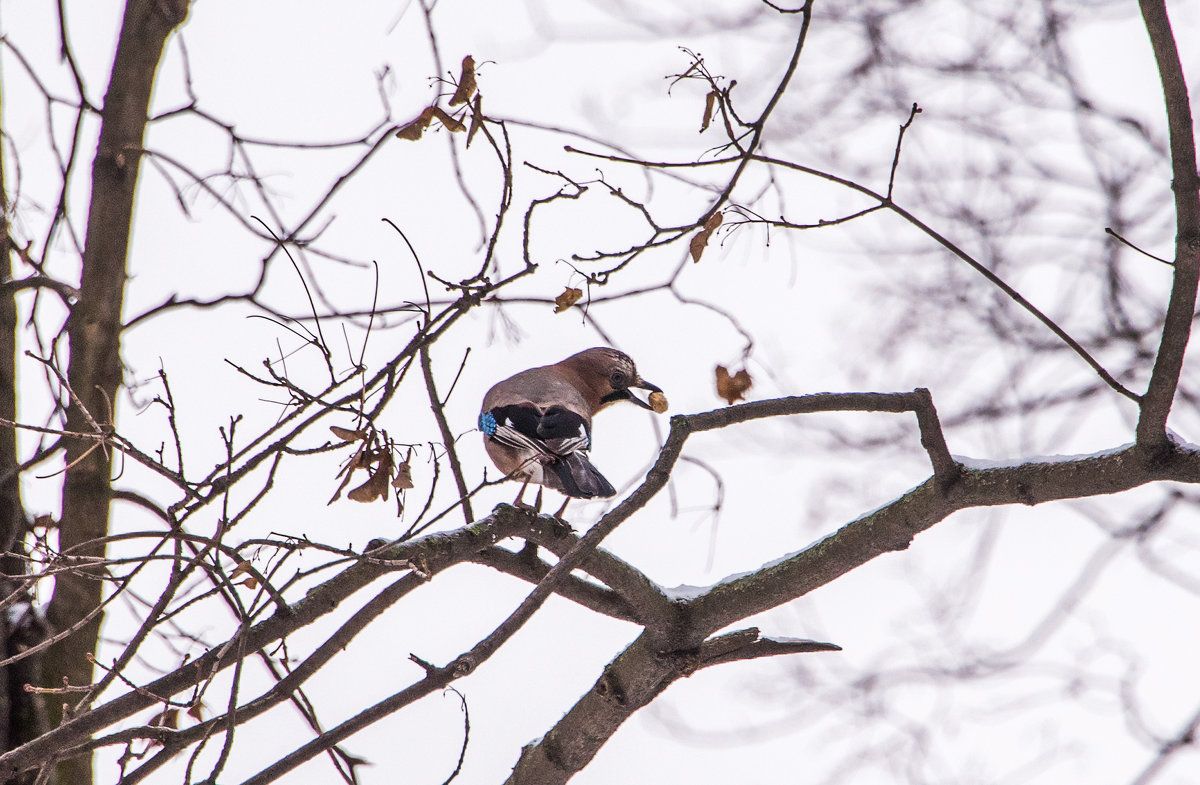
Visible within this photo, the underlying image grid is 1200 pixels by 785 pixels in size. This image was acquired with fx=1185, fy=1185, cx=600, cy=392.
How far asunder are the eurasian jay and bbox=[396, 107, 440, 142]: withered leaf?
3.34ft

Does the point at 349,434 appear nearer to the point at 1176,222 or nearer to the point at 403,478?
the point at 403,478

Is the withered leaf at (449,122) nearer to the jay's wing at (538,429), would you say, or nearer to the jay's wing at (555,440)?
the jay's wing at (555,440)

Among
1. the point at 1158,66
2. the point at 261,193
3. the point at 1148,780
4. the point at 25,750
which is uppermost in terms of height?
the point at 261,193

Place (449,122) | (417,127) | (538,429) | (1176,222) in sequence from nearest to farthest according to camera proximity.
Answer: (1176,222), (449,122), (417,127), (538,429)

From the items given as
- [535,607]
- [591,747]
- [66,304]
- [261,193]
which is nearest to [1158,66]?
[535,607]

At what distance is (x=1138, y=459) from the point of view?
2873mm

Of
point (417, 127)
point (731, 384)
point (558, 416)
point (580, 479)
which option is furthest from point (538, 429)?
point (417, 127)

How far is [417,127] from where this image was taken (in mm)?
3342

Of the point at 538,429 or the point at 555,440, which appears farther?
the point at 538,429

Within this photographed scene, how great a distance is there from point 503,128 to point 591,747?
5.94ft

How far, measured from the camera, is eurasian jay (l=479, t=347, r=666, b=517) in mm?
Answer: 4246

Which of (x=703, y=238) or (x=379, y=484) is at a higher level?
(x=703, y=238)

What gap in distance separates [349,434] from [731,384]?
4.48 ft

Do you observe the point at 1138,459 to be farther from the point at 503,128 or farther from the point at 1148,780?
the point at 1148,780
